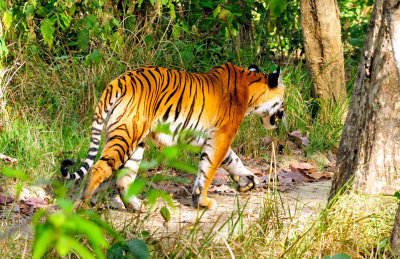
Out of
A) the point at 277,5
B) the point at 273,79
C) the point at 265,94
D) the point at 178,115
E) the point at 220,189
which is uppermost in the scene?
the point at 277,5

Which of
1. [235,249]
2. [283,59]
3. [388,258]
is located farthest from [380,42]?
[283,59]

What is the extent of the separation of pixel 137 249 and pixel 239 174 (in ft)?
10.8

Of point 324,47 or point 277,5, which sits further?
point 324,47

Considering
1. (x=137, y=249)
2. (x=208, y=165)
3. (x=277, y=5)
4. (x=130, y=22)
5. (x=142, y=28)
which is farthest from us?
(x=130, y=22)

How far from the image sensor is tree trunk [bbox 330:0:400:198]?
12.6 feet

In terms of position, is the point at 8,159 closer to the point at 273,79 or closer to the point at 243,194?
the point at 243,194

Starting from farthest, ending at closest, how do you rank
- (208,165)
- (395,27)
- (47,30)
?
(47,30) → (208,165) → (395,27)

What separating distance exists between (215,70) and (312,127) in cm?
214

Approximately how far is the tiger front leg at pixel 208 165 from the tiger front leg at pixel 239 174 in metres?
0.35

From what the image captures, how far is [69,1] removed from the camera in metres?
6.38

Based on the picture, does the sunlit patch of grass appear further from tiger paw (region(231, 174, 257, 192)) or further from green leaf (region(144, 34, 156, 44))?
green leaf (region(144, 34, 156, 44))

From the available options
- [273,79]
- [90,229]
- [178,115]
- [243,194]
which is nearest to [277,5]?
[273,79]

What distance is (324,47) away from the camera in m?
7.89

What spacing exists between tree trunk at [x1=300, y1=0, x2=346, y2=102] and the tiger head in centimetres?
179
